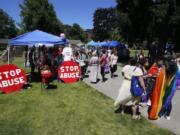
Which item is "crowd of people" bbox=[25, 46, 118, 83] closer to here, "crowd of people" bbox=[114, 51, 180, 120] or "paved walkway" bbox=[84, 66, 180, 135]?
"paved walkway" bbox=[84, 66, 180, 135]

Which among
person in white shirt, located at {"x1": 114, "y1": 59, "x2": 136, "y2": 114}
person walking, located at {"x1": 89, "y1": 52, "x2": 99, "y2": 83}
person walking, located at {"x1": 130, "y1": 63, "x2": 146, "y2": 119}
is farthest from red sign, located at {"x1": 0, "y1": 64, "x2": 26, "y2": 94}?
person walking, located at {"x1": 130, "y1": 63, "x2": 146, "y2": 119}

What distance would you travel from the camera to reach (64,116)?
386 inches

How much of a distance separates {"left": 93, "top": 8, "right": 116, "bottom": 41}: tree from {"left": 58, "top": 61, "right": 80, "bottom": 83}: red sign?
101 m

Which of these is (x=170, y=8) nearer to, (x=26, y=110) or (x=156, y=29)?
(x=156, y=29)

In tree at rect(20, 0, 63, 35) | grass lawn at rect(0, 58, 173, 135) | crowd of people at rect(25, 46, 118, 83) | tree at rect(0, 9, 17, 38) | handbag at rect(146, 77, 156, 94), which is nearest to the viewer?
grass lawn at rect(0, 58, 173, 135)

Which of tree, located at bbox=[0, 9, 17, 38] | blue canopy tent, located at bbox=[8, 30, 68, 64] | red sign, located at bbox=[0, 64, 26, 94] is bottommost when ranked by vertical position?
red sign, located at bbox=[0, 64, 26, 94]

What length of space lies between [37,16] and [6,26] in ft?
151

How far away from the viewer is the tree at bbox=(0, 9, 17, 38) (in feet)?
377

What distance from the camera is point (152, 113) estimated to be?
31.2ft

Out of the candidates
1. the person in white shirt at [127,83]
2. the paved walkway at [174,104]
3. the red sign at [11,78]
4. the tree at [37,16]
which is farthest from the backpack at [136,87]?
the tree at [37,16]

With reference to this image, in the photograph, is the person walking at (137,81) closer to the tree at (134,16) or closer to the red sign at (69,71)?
the red sign at (69,71)

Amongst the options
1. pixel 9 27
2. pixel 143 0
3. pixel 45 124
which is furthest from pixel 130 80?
pixel 9 27

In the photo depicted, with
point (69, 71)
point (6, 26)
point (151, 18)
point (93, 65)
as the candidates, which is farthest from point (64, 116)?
point (6, 26)

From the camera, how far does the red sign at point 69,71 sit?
1592cm
